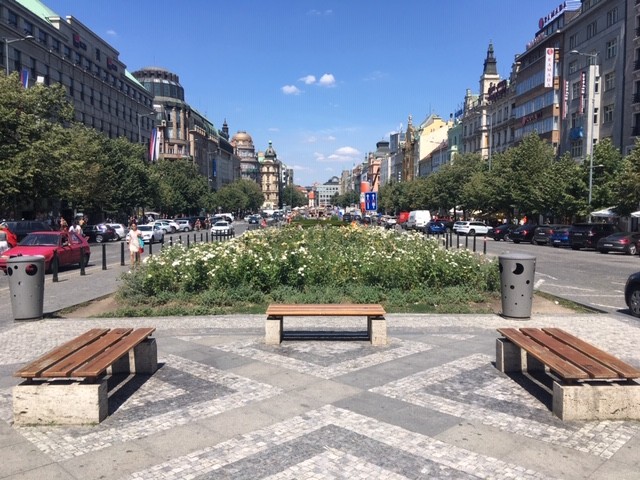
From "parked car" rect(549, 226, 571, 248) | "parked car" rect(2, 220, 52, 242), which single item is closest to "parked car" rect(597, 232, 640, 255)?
"parked car" rect(549, 226, 571, 248)

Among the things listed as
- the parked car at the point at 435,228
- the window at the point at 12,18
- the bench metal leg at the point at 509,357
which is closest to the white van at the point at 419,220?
the parked car at the point at 435,228

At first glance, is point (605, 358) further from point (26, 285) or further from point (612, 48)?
point (612, 48)

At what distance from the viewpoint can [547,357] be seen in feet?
18.7

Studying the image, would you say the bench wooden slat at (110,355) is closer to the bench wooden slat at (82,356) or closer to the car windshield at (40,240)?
the bench wooden slat at (82,356)

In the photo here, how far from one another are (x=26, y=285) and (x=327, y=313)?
614 cm

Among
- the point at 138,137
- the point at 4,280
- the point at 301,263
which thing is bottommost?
the point at 4,280

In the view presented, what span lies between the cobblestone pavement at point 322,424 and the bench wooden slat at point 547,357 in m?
0.49

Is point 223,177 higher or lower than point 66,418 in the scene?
higher

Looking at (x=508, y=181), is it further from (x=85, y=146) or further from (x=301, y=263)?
(x=301, y=263)

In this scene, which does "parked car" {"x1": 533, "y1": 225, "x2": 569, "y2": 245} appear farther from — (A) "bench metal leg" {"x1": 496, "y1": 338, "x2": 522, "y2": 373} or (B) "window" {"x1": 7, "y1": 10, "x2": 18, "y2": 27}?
(B) "window" {"x1": 7, "y1": 10, "x2": 18, "y2": 27}

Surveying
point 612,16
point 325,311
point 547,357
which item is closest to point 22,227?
point 325,311

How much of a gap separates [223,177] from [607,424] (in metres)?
159

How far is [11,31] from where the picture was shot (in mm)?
47688

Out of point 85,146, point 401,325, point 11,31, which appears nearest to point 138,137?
point 11,31
